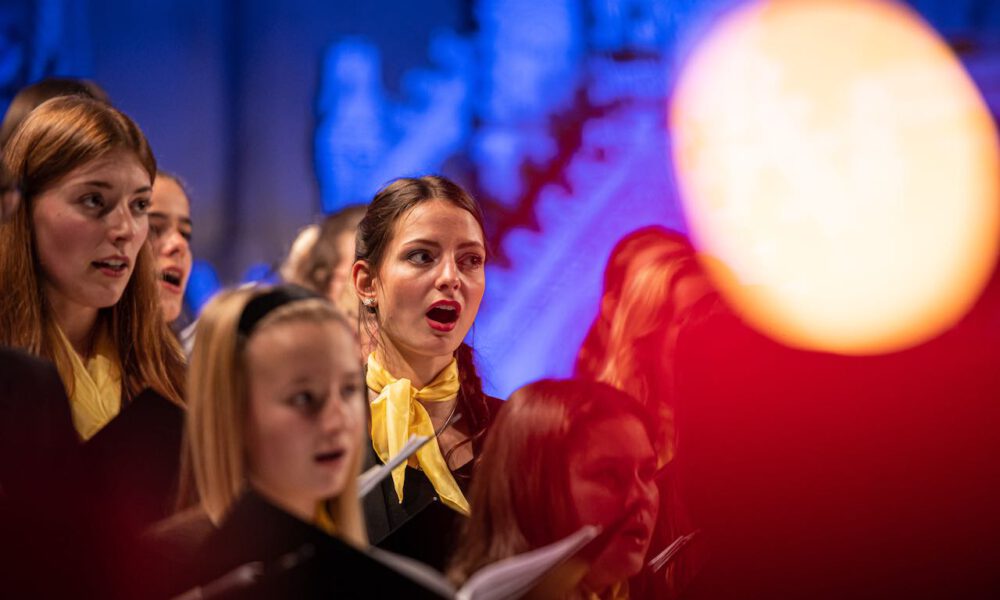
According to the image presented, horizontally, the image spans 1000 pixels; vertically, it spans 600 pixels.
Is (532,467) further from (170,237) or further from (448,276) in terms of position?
(170,237)

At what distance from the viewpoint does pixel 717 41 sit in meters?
4.97

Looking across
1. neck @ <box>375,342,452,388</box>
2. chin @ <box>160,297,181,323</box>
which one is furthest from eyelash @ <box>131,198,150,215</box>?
chin @ <box>160,297,181,323</box>

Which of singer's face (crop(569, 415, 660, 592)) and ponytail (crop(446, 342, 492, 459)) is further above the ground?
ponytail (crop(446, 342, 492, 459))

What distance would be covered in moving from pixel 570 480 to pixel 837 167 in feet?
10.1

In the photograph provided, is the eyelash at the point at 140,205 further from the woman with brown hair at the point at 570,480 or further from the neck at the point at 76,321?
the woman with brown hair at the point at 570,480

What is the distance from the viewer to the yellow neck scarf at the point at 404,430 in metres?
2.28

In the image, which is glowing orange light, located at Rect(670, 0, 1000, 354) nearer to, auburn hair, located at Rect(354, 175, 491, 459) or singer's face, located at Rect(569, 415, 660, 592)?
auburn hair, located at Rect(354, 175, 491, 459)

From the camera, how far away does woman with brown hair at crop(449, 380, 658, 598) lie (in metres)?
1.89

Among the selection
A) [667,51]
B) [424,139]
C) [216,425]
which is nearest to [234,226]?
[424,139]

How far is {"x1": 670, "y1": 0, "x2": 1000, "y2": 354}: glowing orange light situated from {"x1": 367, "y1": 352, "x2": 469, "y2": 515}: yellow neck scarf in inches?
69.0

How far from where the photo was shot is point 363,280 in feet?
8.31

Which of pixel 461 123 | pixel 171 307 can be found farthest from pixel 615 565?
pixel 461 123

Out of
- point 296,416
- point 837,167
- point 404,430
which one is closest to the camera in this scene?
point 296,416

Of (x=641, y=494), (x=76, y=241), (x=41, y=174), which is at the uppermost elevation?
(x=41, y=174)
